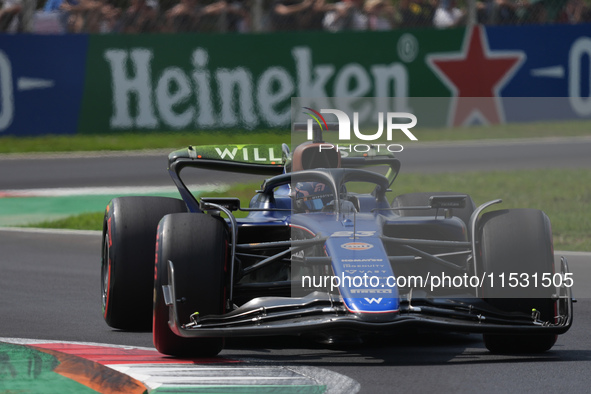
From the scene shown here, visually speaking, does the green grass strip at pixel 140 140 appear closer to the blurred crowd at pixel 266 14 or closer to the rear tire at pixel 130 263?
the blurred crowd at pixel 266 14

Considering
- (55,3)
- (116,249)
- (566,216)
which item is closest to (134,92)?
(55,3)

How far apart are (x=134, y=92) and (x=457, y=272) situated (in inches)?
459

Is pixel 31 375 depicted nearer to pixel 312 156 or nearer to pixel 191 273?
pixel 191 273

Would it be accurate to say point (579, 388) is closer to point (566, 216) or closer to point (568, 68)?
point (566, 216)

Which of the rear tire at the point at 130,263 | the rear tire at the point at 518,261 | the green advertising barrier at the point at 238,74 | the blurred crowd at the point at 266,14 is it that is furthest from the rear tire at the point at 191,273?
the blurred crowd at the point at 266,14

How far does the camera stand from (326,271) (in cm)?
578

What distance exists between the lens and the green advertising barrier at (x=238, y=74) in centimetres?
1697

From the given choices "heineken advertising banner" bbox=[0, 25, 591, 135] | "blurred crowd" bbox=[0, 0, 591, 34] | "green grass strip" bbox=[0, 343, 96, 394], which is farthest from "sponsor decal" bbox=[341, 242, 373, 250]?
"blurred crowd" bbox=[0, 0, 591, 34]

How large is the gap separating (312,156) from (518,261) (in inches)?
65.9

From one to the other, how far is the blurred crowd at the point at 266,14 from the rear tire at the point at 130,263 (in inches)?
422

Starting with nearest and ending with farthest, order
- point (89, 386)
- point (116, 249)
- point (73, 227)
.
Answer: point (89, 386), point (116, 249), point (73, 227)

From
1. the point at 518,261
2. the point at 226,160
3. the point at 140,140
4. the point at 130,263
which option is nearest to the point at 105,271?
the point at 130,263

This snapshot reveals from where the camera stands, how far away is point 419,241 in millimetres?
5848

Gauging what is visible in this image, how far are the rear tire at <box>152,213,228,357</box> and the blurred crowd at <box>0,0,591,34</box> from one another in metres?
11.7
